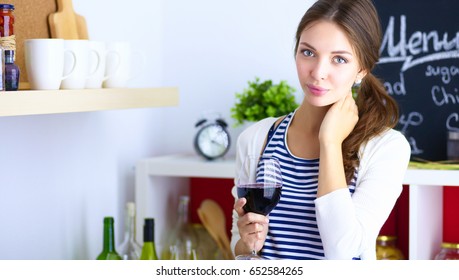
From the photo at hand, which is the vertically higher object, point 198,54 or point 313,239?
point 198,54

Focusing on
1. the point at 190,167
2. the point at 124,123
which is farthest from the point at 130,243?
the point at 124,123

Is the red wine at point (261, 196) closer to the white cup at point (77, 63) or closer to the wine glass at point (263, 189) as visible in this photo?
the wine glass at point (263, 189)

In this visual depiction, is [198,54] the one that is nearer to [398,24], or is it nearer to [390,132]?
[398,24]

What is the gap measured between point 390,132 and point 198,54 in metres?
1.13

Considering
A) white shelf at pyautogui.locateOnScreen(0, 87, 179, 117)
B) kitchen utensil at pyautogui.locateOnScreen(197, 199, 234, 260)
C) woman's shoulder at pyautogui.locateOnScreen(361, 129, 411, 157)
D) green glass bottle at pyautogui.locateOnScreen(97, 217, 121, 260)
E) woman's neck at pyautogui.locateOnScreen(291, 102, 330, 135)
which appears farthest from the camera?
kitchen utensil at pyautogui.locateOnScreen(197, 199, 234, 260)

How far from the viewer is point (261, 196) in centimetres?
142

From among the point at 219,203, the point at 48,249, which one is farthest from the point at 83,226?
the point at 219,203

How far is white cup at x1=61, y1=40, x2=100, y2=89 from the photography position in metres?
1.65

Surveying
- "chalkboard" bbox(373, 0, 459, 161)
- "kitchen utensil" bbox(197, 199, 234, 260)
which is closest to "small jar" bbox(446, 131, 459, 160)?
"chalkboard" bbox(373, 0, 459, 161)

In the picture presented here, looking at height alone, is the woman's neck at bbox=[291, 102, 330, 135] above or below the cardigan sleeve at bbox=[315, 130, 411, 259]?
above

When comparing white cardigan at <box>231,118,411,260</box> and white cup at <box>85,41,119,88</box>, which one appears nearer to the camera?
white cardigan at <box>231,118,411,260</box>

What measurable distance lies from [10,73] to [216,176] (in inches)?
35.8

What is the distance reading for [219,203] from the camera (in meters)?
2.59

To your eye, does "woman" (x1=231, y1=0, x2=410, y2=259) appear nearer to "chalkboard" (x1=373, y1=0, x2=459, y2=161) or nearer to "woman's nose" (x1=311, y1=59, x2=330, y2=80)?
"woman's nose" (x1=311, y1=59, x2=330, y2=80)
